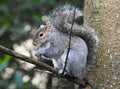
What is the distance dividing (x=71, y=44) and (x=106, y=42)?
0.97 feet

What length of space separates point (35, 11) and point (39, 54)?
→ 1336 mm

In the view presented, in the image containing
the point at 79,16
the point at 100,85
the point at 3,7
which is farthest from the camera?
the point at 3,7

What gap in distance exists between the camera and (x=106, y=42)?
2.13 m

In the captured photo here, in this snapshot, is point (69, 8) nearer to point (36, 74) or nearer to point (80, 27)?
point (80, 27)

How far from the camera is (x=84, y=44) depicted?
2363 millimetres

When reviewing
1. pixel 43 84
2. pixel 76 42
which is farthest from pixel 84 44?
pixel 43 84

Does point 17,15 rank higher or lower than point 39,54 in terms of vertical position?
higher

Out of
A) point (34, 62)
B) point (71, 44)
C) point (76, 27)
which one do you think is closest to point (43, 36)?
point (71, 44)

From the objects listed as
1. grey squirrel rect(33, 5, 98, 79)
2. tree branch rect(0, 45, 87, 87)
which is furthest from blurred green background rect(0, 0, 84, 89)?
tree branch rect(0, 45, 87, 87)

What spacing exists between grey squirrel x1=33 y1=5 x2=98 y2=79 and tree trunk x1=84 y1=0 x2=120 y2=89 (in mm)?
37

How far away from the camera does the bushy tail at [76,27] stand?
216cm

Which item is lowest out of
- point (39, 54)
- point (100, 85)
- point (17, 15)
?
point (100, 85)

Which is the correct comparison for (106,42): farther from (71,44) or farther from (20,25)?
(20,25)

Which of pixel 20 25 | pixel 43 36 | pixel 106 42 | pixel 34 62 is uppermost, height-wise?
pixel 20 25
